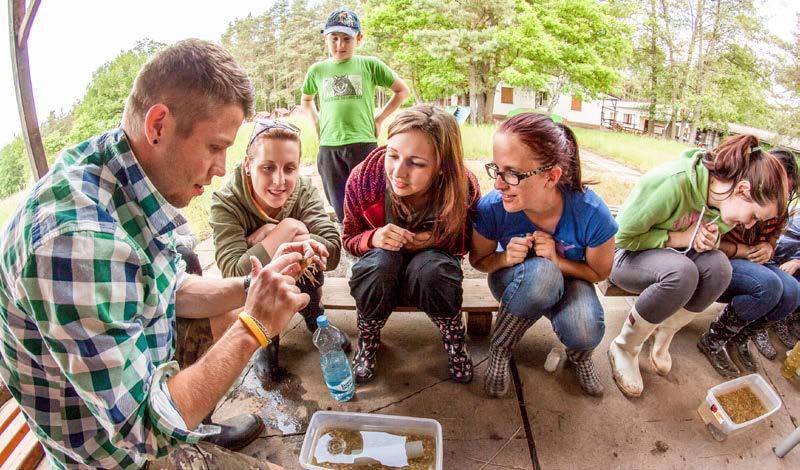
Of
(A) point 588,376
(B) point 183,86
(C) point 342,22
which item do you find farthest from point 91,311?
(C) point 342,22

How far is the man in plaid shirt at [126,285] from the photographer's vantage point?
0.71m

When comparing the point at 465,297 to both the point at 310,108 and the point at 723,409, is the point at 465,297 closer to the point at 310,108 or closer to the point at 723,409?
the point at 723,409

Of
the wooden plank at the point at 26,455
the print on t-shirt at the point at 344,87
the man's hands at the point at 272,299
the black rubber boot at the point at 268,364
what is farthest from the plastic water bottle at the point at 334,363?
the print on t-shirt at the point at 344,87

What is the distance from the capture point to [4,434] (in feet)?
4.06

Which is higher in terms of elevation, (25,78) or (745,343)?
(25,78)

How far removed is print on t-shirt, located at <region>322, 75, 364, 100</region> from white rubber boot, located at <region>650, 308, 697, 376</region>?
2.00 metres

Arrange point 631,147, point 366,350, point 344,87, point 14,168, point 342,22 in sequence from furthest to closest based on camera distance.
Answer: point 631,147, point 344,87, point 342,22, point 366,350, point 14,168

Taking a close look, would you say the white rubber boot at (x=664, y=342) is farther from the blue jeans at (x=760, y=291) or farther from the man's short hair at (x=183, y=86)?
the man's short hair at (x=183, y=86)

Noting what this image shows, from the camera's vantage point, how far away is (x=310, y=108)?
2.74m

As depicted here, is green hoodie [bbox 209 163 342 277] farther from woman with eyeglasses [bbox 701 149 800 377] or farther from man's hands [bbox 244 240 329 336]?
woman with eyeglasses [bbox 701 149 800 377]

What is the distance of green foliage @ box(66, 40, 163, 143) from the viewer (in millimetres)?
1574

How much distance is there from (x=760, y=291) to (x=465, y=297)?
3.92 feet

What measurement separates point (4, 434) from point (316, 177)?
2.51 m

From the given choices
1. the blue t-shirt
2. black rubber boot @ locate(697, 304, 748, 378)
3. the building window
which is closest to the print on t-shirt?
the building window
